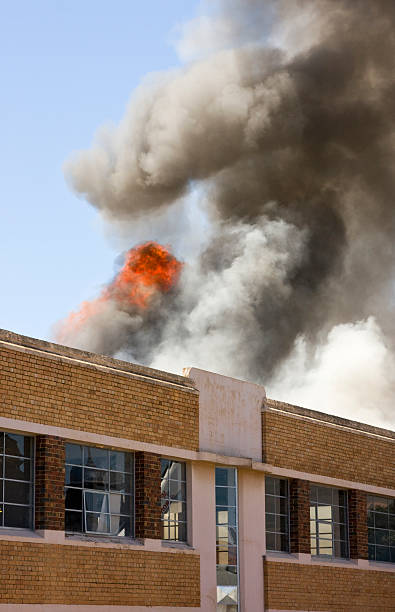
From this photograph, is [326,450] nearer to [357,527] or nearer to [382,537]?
[357,527]

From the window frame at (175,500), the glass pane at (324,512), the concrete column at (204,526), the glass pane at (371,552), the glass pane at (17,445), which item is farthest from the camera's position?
the glass pane at (371,552)

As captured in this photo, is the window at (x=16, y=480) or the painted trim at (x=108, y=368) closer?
the window at (x=16, y=480)

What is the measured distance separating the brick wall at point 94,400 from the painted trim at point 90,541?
5.87 ft

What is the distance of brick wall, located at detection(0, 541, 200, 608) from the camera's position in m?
17.0

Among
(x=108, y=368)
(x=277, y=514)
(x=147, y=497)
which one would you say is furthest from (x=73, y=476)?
(x=277, y=514)

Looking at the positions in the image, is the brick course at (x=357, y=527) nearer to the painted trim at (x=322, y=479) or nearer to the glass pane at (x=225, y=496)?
the painted trim at (x=322, y=479)

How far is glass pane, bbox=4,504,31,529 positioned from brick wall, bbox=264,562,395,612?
715cm

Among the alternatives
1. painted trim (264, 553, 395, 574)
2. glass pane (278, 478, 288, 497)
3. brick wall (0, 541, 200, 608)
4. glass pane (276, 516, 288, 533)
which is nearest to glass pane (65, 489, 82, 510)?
brick wall (0, 541, 200, 608)

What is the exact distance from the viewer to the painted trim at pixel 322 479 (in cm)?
2341

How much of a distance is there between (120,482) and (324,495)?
769 cm

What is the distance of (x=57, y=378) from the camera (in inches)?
727

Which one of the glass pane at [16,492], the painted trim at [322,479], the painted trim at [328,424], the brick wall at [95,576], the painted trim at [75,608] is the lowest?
the painted trim at [75,608]

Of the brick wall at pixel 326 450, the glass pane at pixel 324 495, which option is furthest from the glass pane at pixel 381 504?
the glass pane at pixel 324 495

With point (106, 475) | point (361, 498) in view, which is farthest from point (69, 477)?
point (361, 498)
